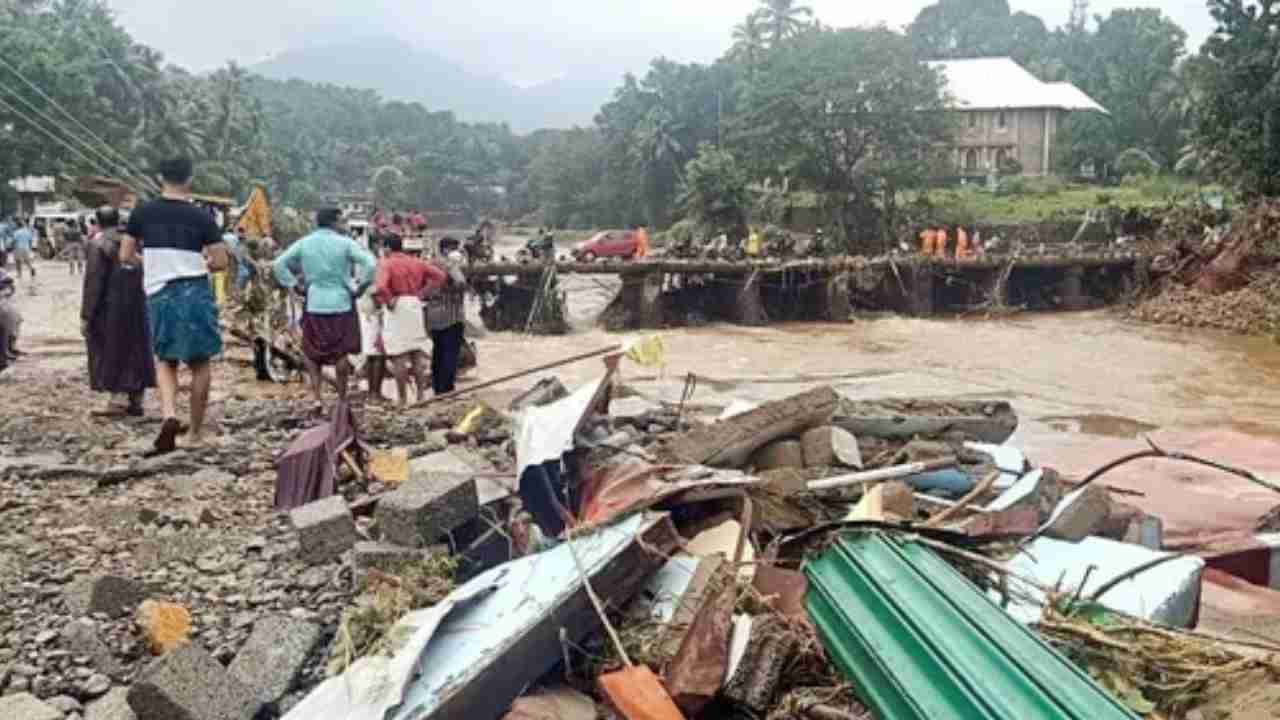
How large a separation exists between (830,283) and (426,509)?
21.8 m

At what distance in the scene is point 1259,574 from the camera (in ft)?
15.8

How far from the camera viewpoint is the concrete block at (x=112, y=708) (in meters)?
2.88

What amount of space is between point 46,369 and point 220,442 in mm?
5503

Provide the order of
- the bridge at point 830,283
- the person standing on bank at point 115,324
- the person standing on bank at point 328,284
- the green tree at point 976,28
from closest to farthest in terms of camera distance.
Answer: the person standing on bank at point 115,324, the person standing on bank at point 328,284, the bridge at point 830,283, the green tree at point 976,28

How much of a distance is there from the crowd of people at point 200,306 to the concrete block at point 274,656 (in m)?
2.70

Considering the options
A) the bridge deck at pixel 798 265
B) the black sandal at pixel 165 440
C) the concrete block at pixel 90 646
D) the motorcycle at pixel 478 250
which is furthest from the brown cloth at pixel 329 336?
the motorcycle at pixel 478 250

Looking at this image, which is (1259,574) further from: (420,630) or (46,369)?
(46,369)

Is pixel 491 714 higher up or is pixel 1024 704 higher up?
pixel 1024 704

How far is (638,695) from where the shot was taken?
2.70 meters

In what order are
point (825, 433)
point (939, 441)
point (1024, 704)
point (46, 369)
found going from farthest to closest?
point (46, 369) < point (939, 441) < point (825, 433) < point (1024, 704)

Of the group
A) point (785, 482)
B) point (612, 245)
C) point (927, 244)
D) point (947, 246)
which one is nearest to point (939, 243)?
point (927, 244)

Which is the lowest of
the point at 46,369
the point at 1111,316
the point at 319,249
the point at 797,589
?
the point at 1111,316

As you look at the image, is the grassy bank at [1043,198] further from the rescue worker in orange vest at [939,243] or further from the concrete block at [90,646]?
the concrete block at [90,646]

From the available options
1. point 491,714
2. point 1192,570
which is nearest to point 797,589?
point 491,714
